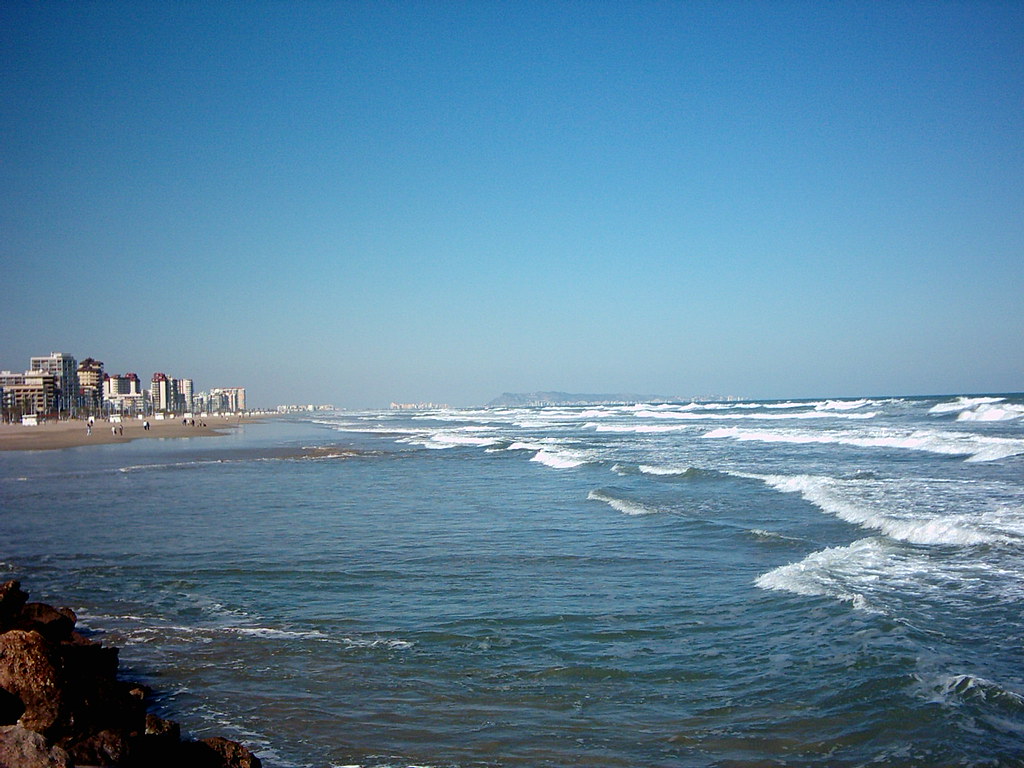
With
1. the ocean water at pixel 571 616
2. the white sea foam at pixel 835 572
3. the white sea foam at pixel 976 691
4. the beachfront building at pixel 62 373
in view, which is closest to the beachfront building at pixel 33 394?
the beachfront building at pixel 62 373

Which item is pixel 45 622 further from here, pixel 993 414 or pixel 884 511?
pixel 993 414

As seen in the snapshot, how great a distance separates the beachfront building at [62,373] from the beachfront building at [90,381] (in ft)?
4.49

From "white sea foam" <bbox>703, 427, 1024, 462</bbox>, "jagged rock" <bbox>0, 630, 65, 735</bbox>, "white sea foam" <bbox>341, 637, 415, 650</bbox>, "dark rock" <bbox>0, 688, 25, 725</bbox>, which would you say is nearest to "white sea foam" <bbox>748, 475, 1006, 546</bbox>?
"white sea foam" <bbox>703, 427, 1024, 462</bbox>

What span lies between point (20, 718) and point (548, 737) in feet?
11.2

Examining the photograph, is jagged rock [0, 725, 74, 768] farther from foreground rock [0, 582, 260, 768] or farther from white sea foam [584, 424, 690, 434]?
white sea foam [584, 424, 690, 434]

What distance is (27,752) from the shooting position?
12.0 ft

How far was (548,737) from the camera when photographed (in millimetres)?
5578

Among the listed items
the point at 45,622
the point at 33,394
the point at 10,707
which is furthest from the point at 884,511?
the point at 33,394

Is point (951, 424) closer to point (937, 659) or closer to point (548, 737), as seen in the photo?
point (937, 659)

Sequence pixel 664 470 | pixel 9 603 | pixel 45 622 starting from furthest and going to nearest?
pixel 664 470 < pixel 9 603 < pixel 45 622

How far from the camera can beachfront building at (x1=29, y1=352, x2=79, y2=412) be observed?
153750 millimetres

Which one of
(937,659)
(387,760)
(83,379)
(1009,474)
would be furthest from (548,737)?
(83,379)

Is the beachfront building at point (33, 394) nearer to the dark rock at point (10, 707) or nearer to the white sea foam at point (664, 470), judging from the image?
the white sea foam at point (664, 470)

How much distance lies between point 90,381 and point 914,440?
18859 centimetres
